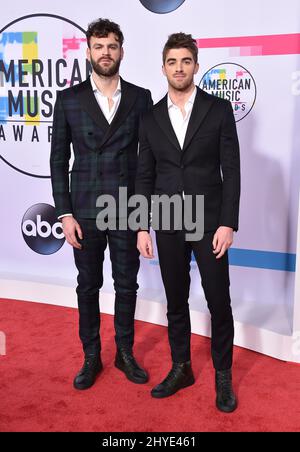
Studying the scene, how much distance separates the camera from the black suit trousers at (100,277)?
266 centimetres

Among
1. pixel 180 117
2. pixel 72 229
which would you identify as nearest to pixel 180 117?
pixel 180 117

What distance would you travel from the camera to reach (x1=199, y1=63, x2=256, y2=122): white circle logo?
3.55 m

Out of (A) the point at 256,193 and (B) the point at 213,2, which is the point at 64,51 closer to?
(B) the point at 213,2

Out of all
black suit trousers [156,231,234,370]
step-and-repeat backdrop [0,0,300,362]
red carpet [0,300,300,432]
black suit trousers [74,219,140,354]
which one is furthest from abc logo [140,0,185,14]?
red carpet [0,300,300,432]

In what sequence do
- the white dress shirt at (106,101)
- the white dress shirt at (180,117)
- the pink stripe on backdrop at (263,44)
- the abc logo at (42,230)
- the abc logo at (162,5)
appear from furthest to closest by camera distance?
the abc logo at (42,230) < the abc logo at (162,5) < the pink stripe on backdrop at (263,44) < the white dress shirt at (106,101) < the white dress shirt at (180,117)

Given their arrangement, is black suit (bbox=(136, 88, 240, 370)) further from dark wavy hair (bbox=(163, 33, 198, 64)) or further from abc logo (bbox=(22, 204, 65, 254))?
abc logo (bbox=(22, 204, 65, 254))

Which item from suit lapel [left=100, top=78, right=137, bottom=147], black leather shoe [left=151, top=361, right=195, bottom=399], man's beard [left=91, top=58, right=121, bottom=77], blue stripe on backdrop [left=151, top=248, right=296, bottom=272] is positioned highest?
man's beard [left=91, top=58, right=121, bottom=77]

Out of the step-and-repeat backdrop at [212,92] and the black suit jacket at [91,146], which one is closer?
the black suit jacket at [91,146]

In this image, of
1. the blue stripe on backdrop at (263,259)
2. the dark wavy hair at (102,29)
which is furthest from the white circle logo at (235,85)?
the dark wavy hair at (102,29)

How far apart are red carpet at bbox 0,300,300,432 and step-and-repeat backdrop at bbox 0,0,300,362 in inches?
12.4

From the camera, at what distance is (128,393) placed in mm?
2686

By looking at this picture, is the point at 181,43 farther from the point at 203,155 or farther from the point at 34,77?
the point at 34,77

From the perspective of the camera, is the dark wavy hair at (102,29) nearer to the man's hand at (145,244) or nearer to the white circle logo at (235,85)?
the man's hand at (145,244)

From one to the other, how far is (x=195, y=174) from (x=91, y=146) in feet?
1.86
